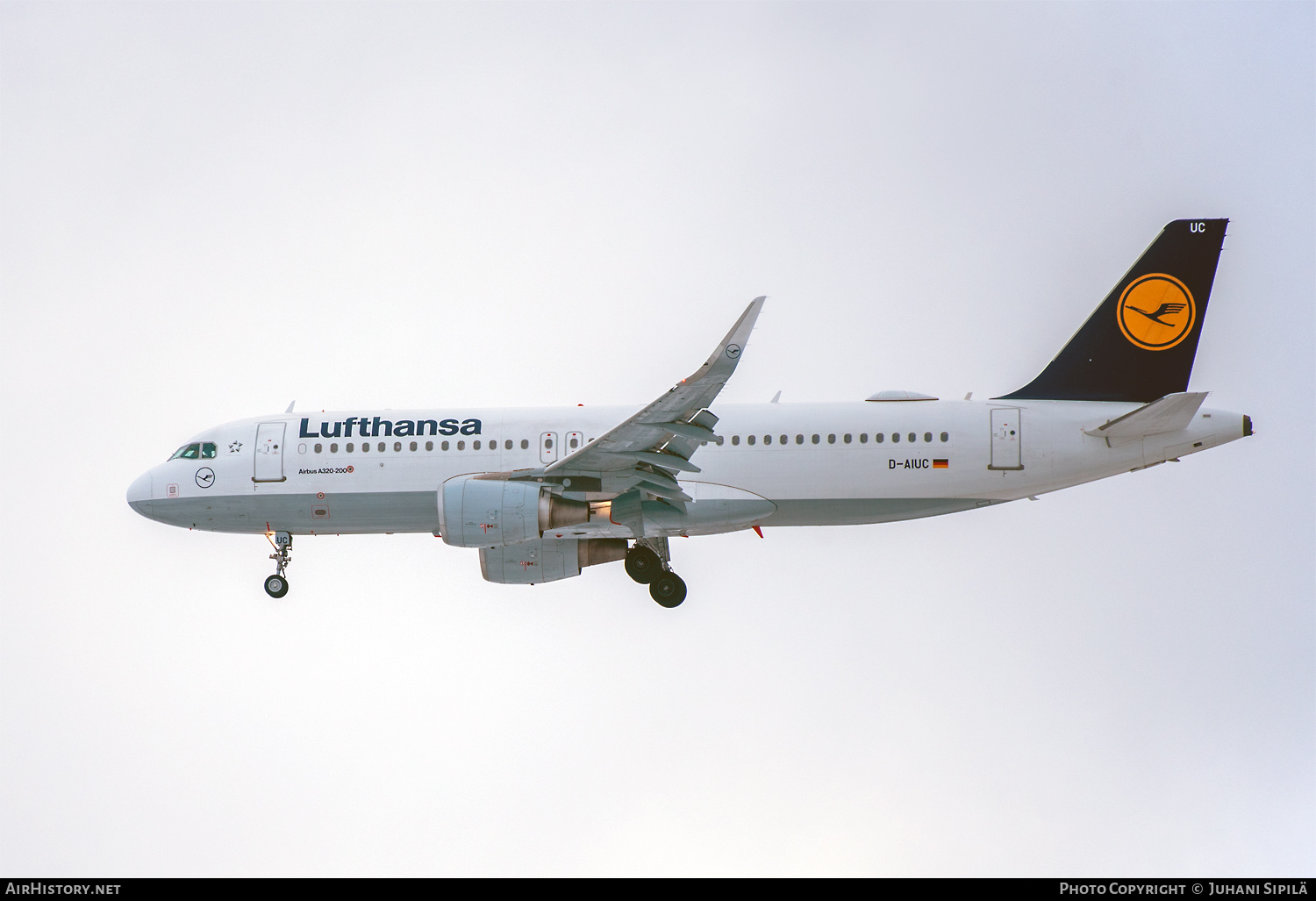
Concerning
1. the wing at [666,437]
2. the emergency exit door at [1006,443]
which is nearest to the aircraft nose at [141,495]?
the wing at [666,437]

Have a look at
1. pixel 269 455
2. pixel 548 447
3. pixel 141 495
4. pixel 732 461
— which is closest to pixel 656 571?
pixel 732 461

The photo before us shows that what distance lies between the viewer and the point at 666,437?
23.7 metres

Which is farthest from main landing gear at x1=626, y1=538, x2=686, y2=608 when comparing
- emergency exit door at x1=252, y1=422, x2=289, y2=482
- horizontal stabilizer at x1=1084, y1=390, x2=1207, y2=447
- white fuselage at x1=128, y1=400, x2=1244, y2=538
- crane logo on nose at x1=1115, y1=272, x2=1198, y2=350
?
crane logo on nose at x1=1115, y1=272, x2=1198, y2=350

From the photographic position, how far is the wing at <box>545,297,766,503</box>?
21453 mm

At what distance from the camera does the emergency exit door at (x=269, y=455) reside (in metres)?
27.5

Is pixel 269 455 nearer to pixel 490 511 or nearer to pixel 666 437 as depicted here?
pixel 490 511

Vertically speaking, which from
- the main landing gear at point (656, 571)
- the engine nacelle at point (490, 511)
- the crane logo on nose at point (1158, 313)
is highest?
the crane logo on nose at point (1158, 313)

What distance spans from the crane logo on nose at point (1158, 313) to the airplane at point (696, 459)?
1.3 inches

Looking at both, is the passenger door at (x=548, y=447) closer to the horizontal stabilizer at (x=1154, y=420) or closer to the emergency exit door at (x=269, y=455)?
the emergency exit door at (x=269, y=455)

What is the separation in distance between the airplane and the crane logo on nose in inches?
1.3

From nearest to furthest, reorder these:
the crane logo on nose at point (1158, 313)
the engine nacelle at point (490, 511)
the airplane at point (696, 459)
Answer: the engine nacelle at point (490, 511) → the airplane at point (696, 459) → the crane logo on nose at point (1158, 313)

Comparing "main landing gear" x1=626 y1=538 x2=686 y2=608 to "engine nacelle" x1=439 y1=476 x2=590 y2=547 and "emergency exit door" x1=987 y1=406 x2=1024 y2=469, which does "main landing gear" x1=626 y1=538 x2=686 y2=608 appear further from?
"emergency exit door" x1=987 y1=406 x2=1024 y2=469

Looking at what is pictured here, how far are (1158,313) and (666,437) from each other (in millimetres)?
10354
